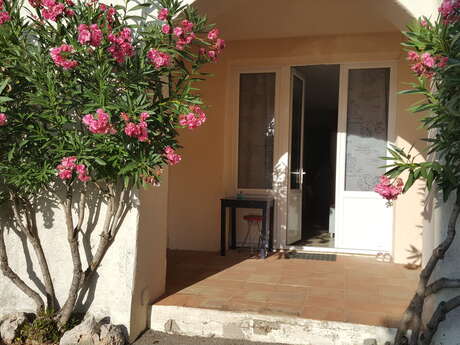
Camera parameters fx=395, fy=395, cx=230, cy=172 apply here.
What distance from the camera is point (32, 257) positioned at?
3.31 metres

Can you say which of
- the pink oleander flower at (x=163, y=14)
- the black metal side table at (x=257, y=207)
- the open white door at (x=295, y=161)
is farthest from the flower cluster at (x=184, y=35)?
the open white door at (x=295, y=161)

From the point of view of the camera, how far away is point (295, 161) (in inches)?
214

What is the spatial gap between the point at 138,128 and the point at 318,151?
26.1ft

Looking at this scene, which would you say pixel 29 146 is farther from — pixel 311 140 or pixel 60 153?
pixel 311 140

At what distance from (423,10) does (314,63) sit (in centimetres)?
224

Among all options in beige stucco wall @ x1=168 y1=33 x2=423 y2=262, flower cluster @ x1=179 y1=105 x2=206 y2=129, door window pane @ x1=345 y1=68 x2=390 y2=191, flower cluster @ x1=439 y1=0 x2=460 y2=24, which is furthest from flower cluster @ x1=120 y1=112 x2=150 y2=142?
door window pane @ x1=345 y1=68 x2=390 y2=191

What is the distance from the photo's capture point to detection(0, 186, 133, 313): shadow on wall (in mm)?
3191

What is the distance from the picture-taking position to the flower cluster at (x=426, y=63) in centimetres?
242

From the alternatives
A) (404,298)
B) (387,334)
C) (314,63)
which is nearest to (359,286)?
(404,298)

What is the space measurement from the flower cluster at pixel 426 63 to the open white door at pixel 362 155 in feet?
7.68

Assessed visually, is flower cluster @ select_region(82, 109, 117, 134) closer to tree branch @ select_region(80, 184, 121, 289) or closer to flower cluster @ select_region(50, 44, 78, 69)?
flower cluster @ select_region(50, 44, 78, 69)

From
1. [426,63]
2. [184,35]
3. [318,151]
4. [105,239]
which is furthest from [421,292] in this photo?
[318,151]

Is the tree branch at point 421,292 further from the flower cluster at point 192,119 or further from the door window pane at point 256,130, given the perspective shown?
the door window pane at point 256,130

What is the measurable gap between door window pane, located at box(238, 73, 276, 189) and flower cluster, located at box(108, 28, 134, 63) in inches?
111
